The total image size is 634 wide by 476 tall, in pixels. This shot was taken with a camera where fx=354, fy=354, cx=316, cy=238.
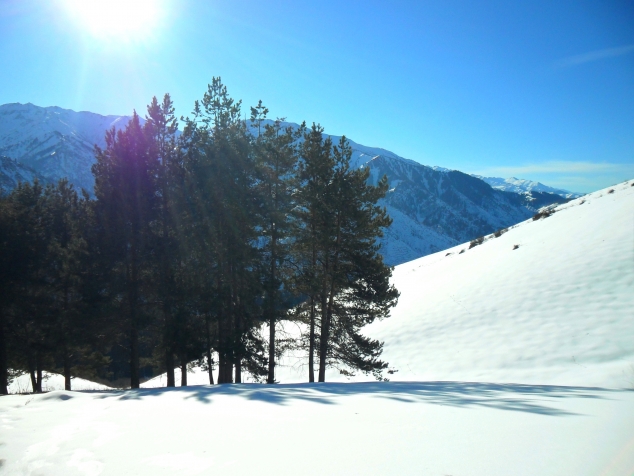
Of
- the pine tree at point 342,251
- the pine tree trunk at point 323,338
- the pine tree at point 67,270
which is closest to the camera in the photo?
the pine tree at point 342,251

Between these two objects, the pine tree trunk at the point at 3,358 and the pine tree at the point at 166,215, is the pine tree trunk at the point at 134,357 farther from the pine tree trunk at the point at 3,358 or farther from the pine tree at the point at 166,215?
the pine tree trunk at the point at 3,358

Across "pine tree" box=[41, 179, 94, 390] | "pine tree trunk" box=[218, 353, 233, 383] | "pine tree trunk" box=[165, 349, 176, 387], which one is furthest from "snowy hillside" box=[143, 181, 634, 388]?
"pine tree" box=[41, 179, 94, 390]

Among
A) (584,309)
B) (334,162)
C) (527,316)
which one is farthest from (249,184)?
(584,309)

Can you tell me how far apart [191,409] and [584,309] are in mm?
14169

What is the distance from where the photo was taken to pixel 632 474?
247 centimetres

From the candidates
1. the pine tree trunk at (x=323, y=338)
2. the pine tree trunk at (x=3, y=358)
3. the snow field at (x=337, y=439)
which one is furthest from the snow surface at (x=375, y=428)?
the pine tree trunk at (x=3, y=358)

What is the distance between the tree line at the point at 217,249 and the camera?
1326 centimetres

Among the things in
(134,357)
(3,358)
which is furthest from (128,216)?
(3,358)

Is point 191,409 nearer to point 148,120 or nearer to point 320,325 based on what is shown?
point 320,325

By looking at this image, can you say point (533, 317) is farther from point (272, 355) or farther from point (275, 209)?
point (275, 209)

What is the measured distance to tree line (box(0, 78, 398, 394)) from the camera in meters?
13.3

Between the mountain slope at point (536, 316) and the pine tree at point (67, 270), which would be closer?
the mountain slope at point (536, 316)

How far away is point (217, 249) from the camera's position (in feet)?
45.1

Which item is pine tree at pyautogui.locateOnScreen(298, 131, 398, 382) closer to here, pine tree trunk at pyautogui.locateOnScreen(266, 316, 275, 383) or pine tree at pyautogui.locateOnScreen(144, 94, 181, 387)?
pine tree trunk at pyautogui.locateOnScreen(266, 316, 275, 383)
